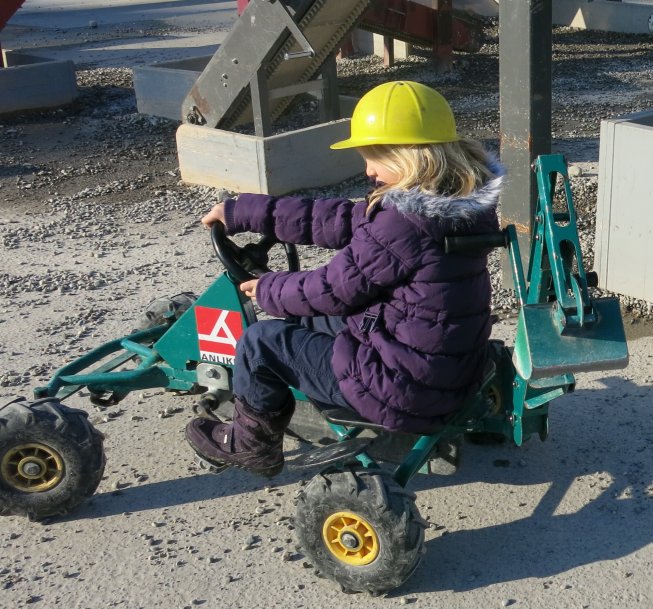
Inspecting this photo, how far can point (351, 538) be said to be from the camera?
3174 millimetres

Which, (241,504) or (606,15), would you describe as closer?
(241,504)

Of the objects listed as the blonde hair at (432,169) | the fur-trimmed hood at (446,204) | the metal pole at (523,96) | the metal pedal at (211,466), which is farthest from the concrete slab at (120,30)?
the fur-trimmed hood at (446,204)

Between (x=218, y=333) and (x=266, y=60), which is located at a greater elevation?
(x=266, y=60)

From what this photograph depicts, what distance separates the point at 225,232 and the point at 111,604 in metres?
1.32

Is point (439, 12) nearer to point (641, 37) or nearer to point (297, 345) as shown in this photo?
point (641, 37)

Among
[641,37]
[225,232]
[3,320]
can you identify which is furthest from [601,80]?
[225,232]

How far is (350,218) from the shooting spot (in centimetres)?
354

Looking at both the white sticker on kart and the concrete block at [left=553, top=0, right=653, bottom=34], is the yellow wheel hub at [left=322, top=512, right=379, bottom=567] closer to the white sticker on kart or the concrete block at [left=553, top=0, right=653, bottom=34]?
the white sticker on kart

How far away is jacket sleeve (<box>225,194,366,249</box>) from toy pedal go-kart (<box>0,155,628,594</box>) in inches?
3.6

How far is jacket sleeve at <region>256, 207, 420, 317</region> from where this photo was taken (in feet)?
10.1

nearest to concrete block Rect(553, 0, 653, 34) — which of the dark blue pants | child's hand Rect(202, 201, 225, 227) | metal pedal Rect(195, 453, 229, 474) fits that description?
child's hand Rect(202, 201, 225, 227)

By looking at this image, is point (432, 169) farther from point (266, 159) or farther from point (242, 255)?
point (266, 159)

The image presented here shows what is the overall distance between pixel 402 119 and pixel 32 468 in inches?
70.3

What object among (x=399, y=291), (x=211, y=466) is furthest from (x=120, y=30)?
(x=399, y=291)
